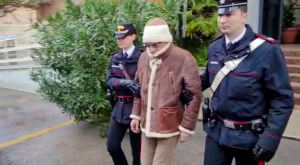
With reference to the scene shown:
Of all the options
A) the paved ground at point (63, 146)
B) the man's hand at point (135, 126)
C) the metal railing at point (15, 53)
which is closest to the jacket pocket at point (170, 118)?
the man's hand at point (135, 126)

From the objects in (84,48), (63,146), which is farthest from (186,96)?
(63,146)

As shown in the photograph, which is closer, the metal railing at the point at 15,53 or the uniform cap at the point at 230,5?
the uniform cap at the point at 230,5

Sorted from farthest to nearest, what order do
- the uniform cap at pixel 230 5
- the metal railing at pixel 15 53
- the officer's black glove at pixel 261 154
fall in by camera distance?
the metal railing at pixel 15 53 → the uniform cap at pixel 230 5 → the officer's black glove at pixel 261 154

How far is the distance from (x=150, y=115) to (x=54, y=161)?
7.40 feet

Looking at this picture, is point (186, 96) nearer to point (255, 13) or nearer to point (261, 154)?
point (261, 154)

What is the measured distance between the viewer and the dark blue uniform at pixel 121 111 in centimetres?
353

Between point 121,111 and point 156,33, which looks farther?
point 121,111

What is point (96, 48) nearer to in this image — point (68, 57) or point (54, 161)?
point (68, 57)

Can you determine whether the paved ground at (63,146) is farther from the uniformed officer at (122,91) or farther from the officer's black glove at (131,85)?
the officer's black glove at (131,85)

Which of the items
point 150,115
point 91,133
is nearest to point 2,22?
point 91,133

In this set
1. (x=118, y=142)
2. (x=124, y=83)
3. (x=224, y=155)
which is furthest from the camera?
(x=118, y=142)

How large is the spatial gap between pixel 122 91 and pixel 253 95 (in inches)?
60.1

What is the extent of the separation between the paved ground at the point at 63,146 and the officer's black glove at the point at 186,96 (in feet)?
5.57

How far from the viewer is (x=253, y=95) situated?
2381 mm
